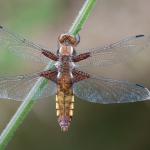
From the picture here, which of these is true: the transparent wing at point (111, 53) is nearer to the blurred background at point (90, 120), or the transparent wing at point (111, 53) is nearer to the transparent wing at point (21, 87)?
the transparent wing at point (21, 87)

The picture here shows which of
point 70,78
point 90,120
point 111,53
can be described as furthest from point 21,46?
point 90,120

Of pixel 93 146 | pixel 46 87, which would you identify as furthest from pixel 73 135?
pixel 46 87

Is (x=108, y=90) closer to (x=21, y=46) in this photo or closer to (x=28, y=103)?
(x=28, y=103)

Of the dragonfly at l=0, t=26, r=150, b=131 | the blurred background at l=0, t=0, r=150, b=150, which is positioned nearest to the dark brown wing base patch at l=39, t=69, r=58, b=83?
the dragonfly at l=0, t=26, r=150, b=131

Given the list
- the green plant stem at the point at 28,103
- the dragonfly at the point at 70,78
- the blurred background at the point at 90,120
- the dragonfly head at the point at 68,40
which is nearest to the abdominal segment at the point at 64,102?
the dragonfly at the point at 70,78

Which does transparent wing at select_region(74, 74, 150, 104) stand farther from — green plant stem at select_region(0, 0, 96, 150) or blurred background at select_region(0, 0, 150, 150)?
blurred background at select_region(0, 0, 150, 150)

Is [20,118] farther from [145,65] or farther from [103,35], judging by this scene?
[103,35]

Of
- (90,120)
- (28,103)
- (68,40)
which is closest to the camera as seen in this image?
(28,103)
